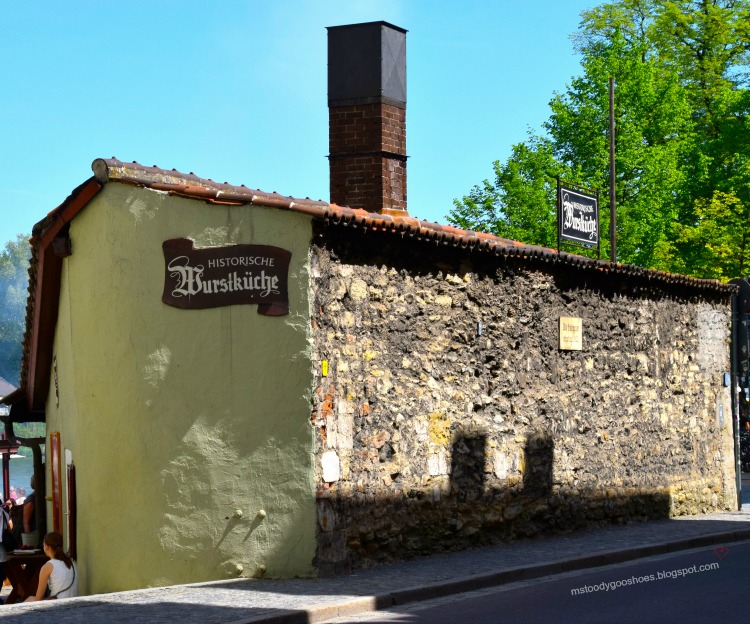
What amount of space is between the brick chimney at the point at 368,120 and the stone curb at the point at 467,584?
5.44 metres

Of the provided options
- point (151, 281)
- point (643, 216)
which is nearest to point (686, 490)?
point (151, 281)

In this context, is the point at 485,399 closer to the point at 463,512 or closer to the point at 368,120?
the point at 463,512

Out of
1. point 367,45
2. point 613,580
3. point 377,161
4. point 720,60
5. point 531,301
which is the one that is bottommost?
point 613,580

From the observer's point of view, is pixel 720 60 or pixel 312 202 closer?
pixel 312 202

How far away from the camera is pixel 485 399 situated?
45.7ft

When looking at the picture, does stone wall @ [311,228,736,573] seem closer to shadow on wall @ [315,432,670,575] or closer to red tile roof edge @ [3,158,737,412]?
shadow on wall @ [315,432,670,575]

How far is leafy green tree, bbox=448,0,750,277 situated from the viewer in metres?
31.5

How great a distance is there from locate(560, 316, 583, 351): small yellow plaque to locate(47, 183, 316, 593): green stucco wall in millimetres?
4728

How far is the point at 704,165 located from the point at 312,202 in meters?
25.1

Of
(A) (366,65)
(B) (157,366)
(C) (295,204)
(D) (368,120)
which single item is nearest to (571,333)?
(D) (368,120)

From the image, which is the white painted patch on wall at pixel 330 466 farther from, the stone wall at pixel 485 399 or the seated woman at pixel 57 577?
the seated woman at pixel 57 577

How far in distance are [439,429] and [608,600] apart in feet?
11.4

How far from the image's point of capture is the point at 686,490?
1830 cm

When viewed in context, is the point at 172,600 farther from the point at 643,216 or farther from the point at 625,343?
the point at 643,216
